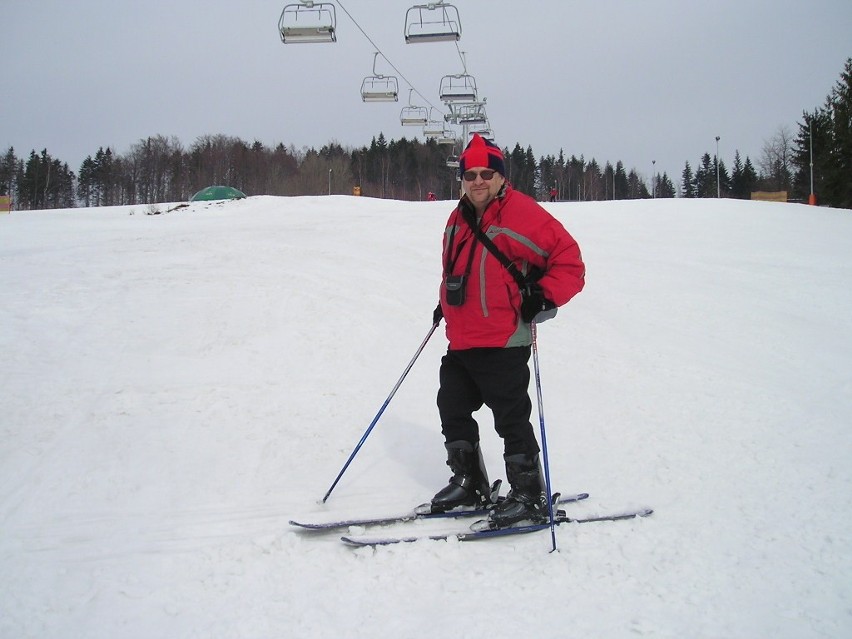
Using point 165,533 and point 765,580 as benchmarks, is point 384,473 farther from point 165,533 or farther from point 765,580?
point 765,580

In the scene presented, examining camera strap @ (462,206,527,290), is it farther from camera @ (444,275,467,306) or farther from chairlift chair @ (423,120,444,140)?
chairlift chair @ (423,120,444,140)

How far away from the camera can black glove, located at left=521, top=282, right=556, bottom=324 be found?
2.79 metres

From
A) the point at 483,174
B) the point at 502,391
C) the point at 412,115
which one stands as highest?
the point at 412,115

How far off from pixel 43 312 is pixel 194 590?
4.66 meters

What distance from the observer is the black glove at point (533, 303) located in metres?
2.79

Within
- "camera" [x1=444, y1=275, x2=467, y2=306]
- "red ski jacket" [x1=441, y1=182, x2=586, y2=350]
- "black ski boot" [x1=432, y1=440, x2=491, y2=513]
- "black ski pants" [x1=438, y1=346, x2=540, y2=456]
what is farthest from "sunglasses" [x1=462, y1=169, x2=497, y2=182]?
"black ski boot" [x1=432, y1=440, x2=491, y2=513]

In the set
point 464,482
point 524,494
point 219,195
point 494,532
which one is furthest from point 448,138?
point 494,532

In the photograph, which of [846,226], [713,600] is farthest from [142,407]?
[846,226]

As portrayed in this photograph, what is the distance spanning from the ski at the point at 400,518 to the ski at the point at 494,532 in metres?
0.09

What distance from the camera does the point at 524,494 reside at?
2.86 metres

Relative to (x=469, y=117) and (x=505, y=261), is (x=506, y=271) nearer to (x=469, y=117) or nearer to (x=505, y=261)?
(x=505, y=261)

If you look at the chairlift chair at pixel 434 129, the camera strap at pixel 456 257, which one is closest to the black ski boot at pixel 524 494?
the camera strap at pixel 456 257

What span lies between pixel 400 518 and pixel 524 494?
0.63 m

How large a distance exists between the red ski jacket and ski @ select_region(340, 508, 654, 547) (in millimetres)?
884
